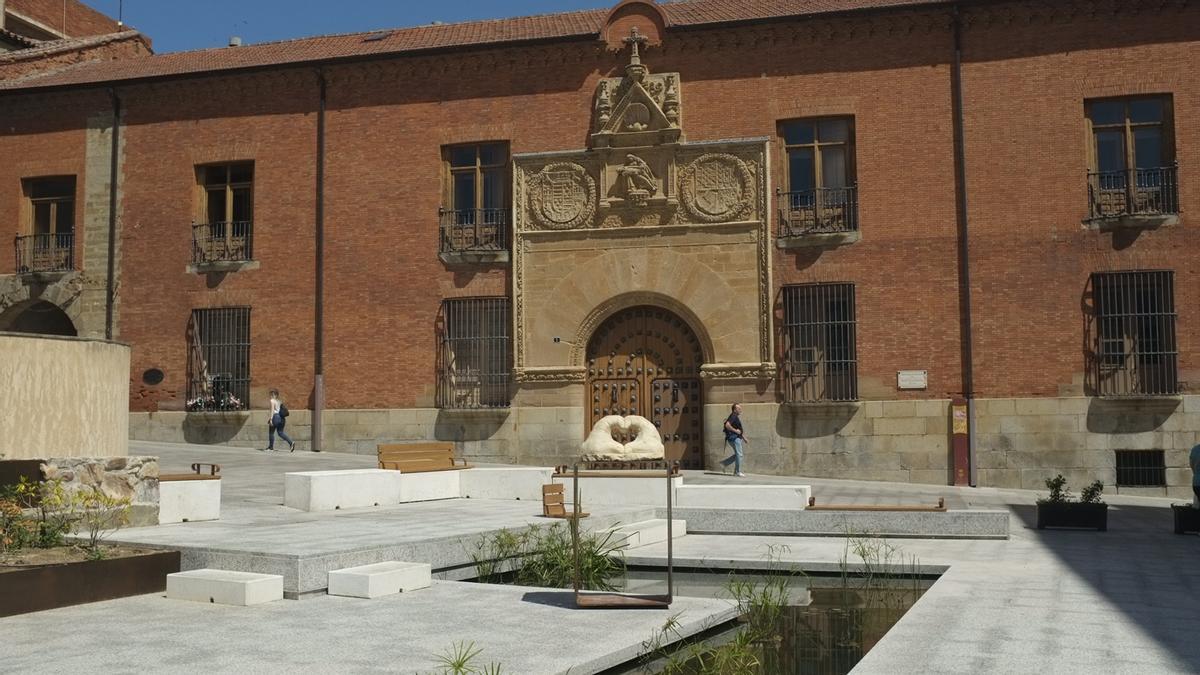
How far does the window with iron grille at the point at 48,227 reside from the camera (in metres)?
25.0

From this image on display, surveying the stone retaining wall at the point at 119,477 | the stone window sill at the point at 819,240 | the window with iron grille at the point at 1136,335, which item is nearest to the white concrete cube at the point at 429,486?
the stone retaining wall at the point at 119,477

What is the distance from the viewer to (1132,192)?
1981 cm

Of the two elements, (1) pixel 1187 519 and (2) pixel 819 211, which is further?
(2) pixel 819 211

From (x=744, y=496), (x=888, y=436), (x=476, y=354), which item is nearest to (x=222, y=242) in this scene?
(x=476, y=354)

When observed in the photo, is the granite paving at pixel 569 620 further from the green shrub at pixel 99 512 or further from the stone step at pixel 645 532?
the green shrub at pixel 99 512

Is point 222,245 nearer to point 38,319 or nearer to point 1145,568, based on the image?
point 38,319

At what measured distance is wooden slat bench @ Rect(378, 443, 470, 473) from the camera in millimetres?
15164

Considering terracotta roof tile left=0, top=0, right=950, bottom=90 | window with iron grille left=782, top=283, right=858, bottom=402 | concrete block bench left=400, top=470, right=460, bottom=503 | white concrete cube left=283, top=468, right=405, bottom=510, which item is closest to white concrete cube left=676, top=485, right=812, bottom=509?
concrete block bench left=400, top=470, right=460, bottom=503

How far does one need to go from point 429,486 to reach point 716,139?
372 inches

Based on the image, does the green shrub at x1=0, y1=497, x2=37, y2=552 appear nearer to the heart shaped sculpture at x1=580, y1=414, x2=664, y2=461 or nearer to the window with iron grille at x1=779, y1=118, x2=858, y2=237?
the heart shaped sculpture at x1=580, y1=414, x2=664, y2=461

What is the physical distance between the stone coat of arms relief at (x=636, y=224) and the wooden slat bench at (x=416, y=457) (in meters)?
5.80

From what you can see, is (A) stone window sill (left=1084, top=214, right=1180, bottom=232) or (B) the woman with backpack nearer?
(A) stone window sill (left=1084, top=214, right=1180, bottom=232)

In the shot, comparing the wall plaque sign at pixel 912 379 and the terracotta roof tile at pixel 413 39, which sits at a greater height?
the terracotta roof tile at pixel 413 39

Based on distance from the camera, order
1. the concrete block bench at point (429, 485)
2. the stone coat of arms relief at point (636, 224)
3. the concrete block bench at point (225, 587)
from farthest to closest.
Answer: the stone coat of arms relief at point (636, 224) < the concrete block bench at point (429, 485) < the concrete block bench at point (225, 587)
